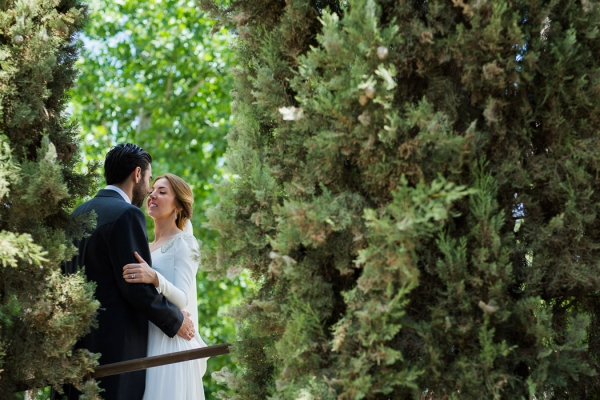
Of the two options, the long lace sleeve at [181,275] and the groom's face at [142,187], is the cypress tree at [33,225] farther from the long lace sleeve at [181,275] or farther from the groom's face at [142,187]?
the groom's face at [142,187]

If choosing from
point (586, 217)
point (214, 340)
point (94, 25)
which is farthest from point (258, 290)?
point (94, 25)

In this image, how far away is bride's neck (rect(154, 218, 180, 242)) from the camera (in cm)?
578

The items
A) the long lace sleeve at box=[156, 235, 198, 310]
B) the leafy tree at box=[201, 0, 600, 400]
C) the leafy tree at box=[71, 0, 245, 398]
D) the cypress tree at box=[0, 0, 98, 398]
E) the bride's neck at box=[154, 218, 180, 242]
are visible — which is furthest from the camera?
the leafy tree at box=[71, 0, 245, 398]

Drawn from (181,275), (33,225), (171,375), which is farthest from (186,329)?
(33,225)

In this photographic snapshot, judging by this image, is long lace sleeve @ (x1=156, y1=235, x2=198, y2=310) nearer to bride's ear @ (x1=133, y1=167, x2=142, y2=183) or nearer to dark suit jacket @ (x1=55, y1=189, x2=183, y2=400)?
dark suit jacket @ (x1=55, y1=189, x2=183, y2=400)

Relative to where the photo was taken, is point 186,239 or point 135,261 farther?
point 186,239

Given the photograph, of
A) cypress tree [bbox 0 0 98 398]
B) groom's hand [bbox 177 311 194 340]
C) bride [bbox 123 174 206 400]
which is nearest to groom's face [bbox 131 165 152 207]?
bride [bbox 123 174 206 400]

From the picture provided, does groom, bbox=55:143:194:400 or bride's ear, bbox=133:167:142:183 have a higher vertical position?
bride's ear, bbox=133:167:142:183

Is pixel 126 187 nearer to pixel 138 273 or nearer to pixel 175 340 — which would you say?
pixel 138 273

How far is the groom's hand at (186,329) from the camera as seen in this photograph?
16.0 feet

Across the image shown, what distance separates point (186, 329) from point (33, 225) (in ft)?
5.00

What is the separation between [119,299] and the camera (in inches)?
180

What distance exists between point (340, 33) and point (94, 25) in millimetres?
14002

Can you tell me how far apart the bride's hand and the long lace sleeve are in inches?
10.2
